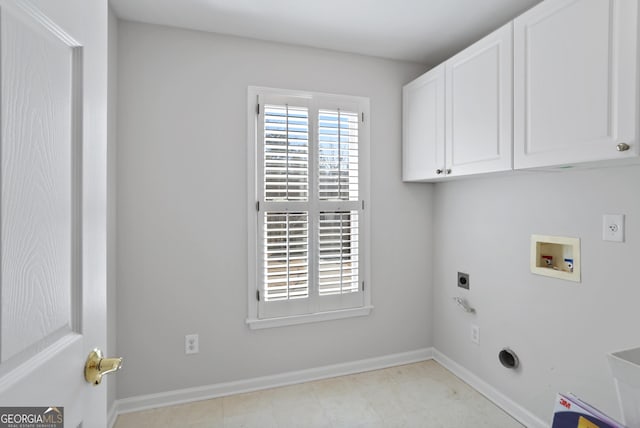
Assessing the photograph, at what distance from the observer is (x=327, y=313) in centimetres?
245

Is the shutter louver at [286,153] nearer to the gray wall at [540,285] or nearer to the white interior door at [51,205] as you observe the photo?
the gray wall at [540,285]

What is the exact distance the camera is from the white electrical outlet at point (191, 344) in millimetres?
2154

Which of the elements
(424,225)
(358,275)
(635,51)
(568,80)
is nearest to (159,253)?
(358,275)

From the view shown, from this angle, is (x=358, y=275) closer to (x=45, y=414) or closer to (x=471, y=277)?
(x=471, y=277)

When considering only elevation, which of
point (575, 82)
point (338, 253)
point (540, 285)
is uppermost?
point (575, 82)

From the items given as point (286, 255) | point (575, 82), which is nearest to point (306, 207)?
point (286, 255)

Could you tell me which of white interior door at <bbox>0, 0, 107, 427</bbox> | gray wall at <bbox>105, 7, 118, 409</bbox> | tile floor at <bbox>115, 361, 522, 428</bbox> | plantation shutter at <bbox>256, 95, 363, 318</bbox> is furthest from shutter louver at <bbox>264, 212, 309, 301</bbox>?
white interior door at <bbox>0, 0, 107, 427</bbox>

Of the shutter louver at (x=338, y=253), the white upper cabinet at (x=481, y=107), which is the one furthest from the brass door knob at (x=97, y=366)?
the white upper cabinet at (x=481, y=107)

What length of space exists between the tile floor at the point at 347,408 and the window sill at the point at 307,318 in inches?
17.6

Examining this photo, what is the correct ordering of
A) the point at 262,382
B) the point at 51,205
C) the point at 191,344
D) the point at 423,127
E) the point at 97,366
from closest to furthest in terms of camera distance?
the point at 51,205 < the point at 97,366 < the point at 191,344 < the point at 262,382 < the point at 423,127

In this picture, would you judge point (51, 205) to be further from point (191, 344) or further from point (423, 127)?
point (423, 127)

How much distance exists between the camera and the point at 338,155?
8.11 ft

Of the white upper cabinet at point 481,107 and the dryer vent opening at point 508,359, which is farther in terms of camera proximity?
the dryer vent opening at point 508,359

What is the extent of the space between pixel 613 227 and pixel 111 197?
265cm
